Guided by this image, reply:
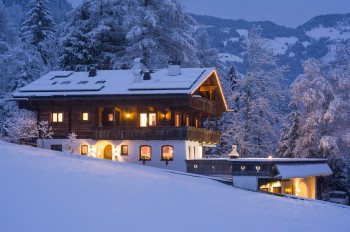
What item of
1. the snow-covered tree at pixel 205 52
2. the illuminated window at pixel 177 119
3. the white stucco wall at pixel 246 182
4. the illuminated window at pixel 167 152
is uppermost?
the snow-covered tree at pixel 205 52

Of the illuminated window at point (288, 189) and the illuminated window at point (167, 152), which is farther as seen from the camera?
the illuminated window at point (167, 152)

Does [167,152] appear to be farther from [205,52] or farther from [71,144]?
[205,52]

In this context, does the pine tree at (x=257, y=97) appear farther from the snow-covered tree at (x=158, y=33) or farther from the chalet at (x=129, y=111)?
the snow-covered tree at (x=158, y=33)

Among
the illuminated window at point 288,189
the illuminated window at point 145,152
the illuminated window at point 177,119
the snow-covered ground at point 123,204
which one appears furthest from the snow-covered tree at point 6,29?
the snow-covered ground at point 123,204

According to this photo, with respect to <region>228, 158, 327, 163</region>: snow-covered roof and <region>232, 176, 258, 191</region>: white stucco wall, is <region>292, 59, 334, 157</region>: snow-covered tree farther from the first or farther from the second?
<region>232, 176, 258, 191</region>: white stucco wall

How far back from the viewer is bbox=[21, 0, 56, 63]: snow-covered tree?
5803 centimetres

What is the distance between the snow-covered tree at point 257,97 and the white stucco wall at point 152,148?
520 centimetres

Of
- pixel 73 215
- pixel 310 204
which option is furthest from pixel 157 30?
pixel 73 215

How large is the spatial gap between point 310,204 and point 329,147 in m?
16.4

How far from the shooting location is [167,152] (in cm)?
4081

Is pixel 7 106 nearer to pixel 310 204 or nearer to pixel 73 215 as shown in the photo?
pixel 310 204

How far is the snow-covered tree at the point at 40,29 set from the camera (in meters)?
58.0

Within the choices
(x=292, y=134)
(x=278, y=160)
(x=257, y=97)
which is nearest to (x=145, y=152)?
(x=278, y=160)

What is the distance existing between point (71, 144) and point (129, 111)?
5.41 meters
